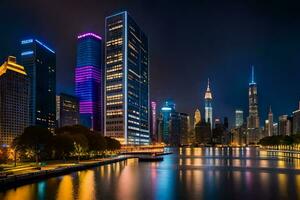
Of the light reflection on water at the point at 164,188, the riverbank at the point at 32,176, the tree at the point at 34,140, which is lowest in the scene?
the light reflection on water at the point at 164,188

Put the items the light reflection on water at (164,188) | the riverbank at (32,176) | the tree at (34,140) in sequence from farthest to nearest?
the tree at (34,140) → the riverbank at (32,176) → the light reflection on water at (164,188)

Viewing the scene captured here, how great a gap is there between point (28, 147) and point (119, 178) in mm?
31931

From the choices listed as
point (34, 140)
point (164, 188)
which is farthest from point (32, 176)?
point (34, 140)

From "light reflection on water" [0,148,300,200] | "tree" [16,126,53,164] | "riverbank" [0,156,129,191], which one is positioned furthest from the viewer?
"tree" [16,126,53,164]

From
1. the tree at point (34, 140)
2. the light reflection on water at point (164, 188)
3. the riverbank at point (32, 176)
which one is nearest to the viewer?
the light reflection on water at point (164, 188)

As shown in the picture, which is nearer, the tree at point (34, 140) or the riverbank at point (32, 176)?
the riverbank at point (32, 176)

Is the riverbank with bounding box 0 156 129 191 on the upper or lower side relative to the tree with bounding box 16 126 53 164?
lower

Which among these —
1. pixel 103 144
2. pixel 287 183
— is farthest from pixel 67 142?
pixel 287 183

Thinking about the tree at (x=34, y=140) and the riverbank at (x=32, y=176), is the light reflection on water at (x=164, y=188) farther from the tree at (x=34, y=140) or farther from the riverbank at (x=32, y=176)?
the tree at (x=34, y=140)

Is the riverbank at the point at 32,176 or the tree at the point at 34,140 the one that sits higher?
the tree at the point at 34,140

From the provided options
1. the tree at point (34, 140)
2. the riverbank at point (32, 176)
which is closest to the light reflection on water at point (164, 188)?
the riverbank at point (32, 176)

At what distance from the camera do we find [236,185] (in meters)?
65.2

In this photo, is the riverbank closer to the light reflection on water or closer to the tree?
the light reflection on water

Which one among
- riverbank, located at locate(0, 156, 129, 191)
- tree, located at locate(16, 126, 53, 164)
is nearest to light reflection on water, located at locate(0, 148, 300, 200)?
riverbank, located at locate(0, 156, 129, 191)
